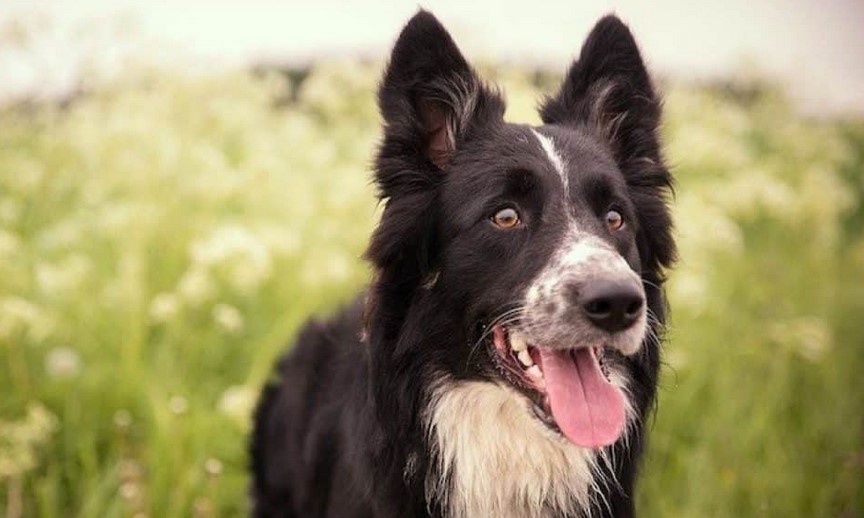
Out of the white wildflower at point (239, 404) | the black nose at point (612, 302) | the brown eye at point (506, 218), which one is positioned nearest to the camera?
the black nose at point (612, 302)

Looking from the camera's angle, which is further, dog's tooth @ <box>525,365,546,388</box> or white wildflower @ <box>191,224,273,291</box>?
white wildflower @ <box>191,224,273,291</box>

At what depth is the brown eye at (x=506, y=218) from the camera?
2834 millimetres

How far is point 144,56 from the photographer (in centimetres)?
584

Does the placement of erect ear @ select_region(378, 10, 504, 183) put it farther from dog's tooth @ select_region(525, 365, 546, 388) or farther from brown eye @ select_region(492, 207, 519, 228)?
dog's tooth @ select_region(525, 365, 546, 388)

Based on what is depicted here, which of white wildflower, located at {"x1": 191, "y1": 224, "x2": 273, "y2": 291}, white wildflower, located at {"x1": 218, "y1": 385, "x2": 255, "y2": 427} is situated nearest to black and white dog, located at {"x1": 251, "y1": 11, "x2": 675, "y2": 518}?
white wildflower, located at {"x1": 218, "y1": 385, "x2": 255, "y2": 427}

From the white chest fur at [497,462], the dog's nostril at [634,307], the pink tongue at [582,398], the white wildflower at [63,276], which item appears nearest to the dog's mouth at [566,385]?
the pink tongue at [582,398]

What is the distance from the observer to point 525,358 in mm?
2787

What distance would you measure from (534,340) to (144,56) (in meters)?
4.34

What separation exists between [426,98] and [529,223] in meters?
0.63

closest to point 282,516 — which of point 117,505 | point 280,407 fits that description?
point 280,407

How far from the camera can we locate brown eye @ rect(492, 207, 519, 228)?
112 inches

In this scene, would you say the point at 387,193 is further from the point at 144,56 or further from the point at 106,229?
the point at 144,56

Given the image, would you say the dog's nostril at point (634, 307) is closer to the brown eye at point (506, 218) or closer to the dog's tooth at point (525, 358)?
the dog's tooth at point (525, 358)

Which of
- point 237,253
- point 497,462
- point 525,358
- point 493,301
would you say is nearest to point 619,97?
point 493,301
